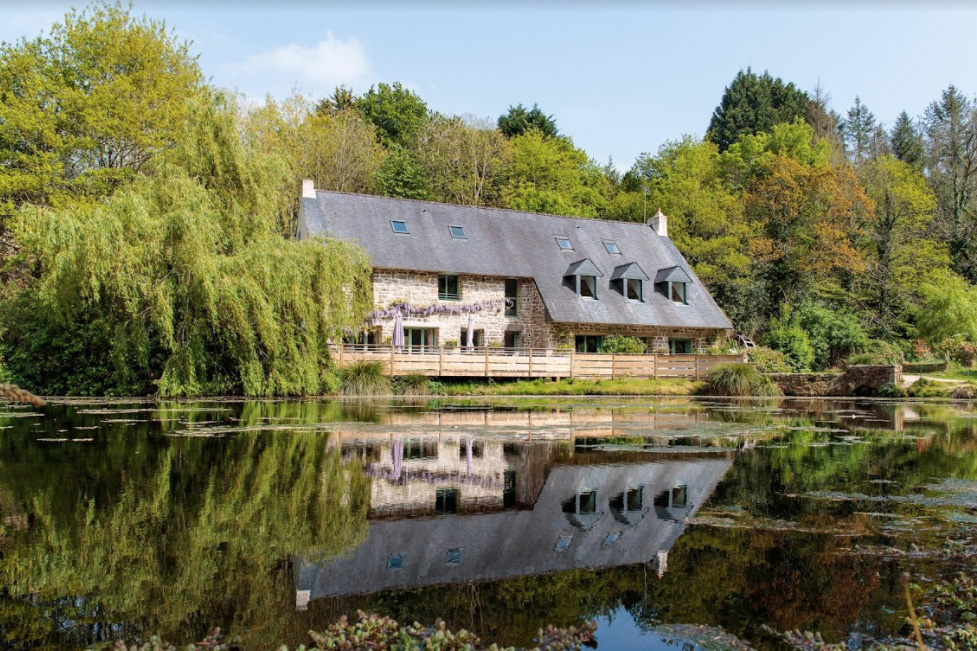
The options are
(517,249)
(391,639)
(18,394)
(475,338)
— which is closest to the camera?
(391,639)

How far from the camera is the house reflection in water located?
13.6 feet

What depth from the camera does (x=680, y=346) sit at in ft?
108

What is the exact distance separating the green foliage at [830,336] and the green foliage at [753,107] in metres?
23.2

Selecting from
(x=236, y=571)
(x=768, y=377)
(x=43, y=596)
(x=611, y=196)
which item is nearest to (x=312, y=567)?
(x=236, y=571)

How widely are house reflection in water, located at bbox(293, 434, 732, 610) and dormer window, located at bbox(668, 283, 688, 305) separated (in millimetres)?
24722

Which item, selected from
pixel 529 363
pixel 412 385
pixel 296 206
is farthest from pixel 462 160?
pixel 412 385

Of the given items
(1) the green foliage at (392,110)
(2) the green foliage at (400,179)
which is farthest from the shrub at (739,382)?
(1) the green foliage at (392,110)

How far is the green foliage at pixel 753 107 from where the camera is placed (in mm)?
55500

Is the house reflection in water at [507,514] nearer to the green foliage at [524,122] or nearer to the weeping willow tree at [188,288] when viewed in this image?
the weeping willow tree at [188,288]

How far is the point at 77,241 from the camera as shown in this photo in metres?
18.2

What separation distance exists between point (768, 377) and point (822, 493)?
21285 millimetres

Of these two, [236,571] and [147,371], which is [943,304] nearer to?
[147,371]

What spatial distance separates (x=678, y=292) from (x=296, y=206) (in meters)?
19.1

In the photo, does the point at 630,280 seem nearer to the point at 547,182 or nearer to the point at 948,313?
the point at 948,313
